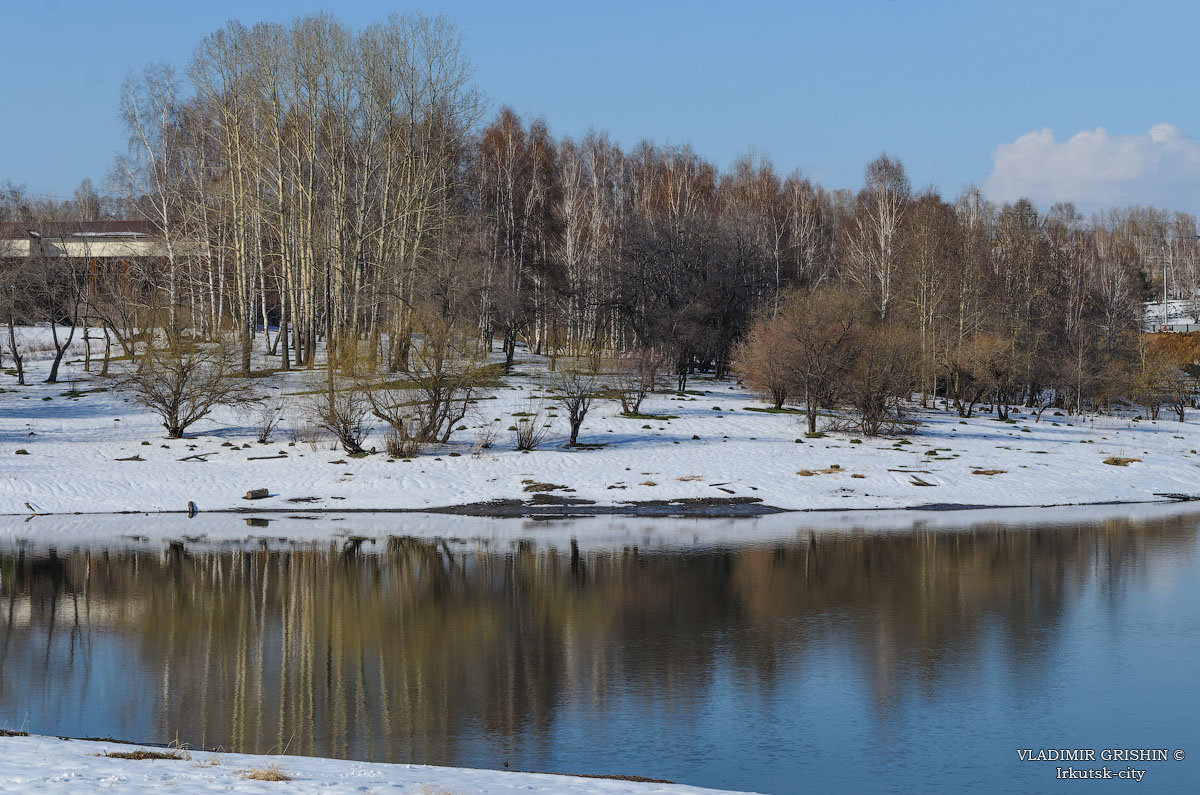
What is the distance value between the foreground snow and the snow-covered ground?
61.3 ft

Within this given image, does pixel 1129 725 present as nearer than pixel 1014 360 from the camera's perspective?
Yes

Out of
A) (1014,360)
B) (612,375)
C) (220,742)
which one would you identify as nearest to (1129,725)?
(220,742)

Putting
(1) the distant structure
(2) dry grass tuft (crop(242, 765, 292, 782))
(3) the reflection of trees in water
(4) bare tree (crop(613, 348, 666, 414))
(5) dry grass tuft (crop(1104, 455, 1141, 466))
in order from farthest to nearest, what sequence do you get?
(1) the distant structure
(4) bare tree (crop(613, 348, 666, 414))
(5) dry grass tuft (crop(1104, 455, 1141, 466))
(3) the reflection of trees in water
(2) dry grass tuft (crop(242, 765, 292, 782))

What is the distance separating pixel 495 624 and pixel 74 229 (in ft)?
197

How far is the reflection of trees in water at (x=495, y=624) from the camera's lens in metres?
11.5

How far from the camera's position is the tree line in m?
41.8

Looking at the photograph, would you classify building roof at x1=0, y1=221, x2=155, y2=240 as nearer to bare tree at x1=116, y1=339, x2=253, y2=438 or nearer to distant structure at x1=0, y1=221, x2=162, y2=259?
distant structure at x1=0, y1=221, x2=162, y2=259

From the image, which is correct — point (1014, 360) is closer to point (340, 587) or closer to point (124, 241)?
point (340, 587)

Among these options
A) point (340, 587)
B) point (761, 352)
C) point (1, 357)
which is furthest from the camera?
point (1, 357)

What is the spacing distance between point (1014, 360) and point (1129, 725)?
4145 centimetres

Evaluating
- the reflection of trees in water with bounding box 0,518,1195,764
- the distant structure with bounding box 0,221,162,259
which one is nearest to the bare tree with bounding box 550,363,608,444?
the reflection of trees in water with bounding box 0,518,1195,764

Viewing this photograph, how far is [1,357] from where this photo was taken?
1905 inches

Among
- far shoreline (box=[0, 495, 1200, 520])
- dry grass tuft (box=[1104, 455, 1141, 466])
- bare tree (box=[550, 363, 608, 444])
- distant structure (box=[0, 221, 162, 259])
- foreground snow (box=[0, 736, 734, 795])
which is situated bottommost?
far shoreline (box=[0, 495, 1200, 520])

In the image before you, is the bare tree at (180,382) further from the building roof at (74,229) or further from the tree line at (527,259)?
the building roof at (74,229)
